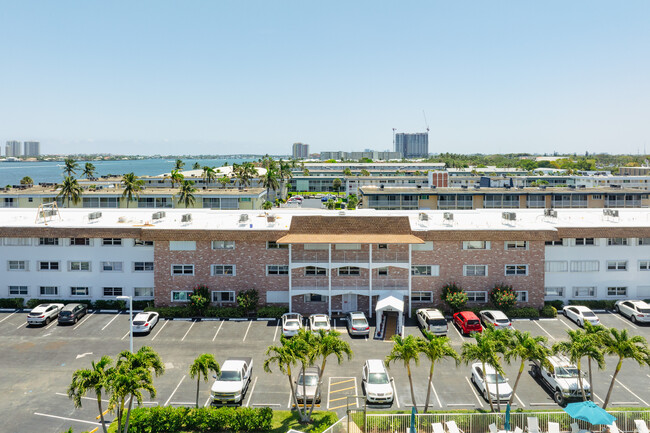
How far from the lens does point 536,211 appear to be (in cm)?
5491

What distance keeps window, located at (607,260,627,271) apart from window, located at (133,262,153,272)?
40665 mm

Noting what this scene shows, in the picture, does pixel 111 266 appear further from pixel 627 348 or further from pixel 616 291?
pixel 616 291

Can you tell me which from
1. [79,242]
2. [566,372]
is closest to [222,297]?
[79,242]

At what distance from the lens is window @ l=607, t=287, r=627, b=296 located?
4559 cm

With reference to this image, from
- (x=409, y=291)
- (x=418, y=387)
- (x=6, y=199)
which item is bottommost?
(x=418, y=387)

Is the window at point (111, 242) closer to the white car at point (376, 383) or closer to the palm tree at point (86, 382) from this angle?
the palm tree at point (86, 382)

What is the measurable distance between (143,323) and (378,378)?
1966 cm

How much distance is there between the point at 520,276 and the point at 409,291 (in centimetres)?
982

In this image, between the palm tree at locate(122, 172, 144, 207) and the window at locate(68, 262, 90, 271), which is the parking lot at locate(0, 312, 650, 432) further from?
the palm tree at locate(122, 172, 144, 207)

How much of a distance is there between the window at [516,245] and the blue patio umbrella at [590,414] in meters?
22.1

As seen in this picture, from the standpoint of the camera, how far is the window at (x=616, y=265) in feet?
149

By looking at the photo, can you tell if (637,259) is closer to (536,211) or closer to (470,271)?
(536,211)

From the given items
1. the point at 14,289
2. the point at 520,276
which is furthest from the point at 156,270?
the point at 520,276

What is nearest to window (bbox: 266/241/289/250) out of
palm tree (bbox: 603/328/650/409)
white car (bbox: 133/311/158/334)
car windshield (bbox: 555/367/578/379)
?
white car (bbox: 133/311/158/334)
